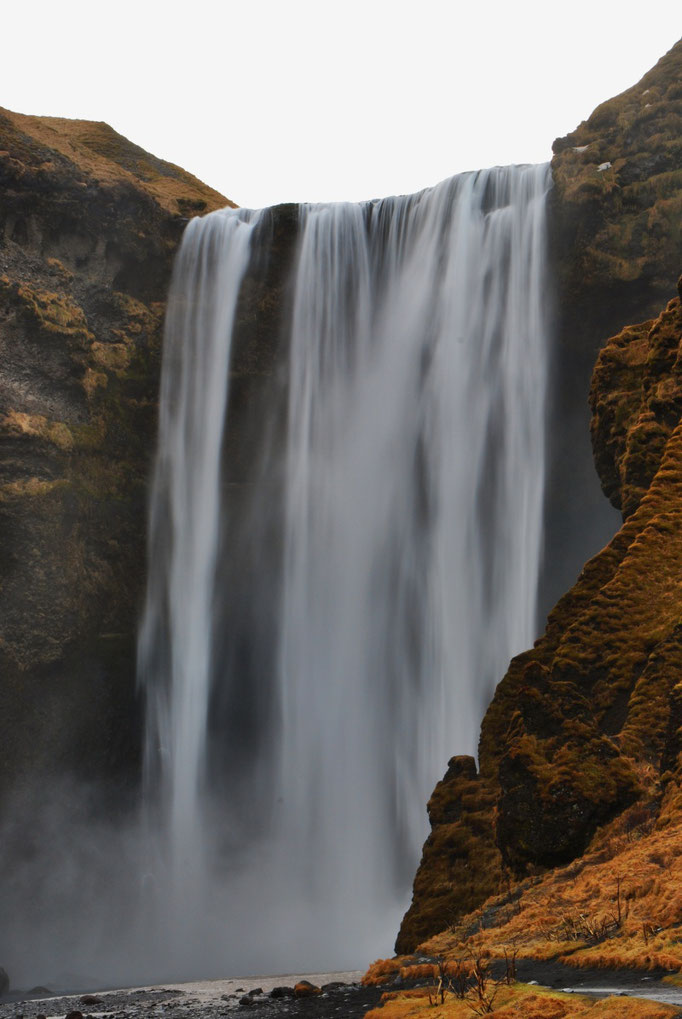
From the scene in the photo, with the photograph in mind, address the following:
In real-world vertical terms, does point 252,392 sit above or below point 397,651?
above

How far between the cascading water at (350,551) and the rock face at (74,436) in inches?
34.7

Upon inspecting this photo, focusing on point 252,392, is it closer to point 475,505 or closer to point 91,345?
point 91,345

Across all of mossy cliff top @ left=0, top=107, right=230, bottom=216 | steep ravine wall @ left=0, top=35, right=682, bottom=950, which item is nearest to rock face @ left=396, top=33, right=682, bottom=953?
steep ravine wall @ left=0, top=35, right=682, bottom=950

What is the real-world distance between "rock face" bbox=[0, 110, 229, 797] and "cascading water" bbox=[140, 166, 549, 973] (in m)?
0.88

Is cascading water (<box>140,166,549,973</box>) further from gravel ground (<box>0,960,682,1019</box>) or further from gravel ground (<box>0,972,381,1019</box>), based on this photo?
gravel ground (<box>0,960,682,1019</box>)

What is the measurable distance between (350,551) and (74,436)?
8500 mm

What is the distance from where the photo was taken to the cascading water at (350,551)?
24.2 m

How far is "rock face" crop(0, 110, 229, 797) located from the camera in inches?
1016

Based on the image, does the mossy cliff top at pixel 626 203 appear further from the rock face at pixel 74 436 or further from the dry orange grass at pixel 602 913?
the dry orange grass at pixel 602 913

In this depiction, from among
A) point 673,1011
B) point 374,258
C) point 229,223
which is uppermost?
point 229,223

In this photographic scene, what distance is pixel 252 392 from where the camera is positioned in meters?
29.5

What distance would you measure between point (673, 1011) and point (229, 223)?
2884 cm

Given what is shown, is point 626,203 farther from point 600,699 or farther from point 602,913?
point 602,913

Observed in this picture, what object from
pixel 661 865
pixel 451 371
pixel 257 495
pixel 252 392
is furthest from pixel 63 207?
pixel 661 865
